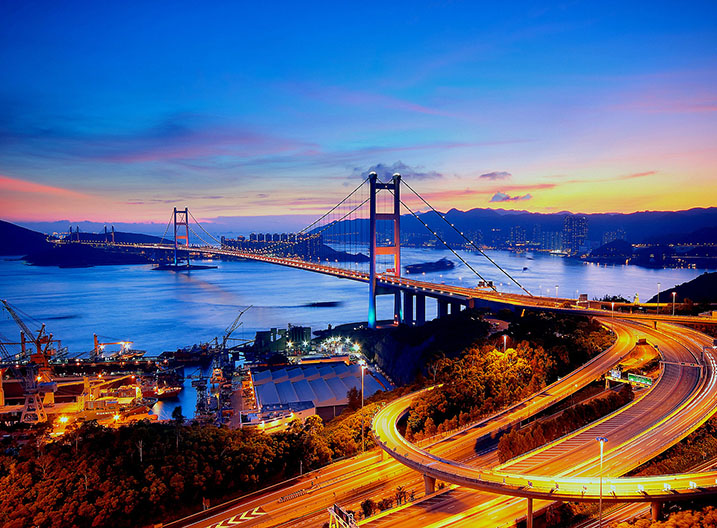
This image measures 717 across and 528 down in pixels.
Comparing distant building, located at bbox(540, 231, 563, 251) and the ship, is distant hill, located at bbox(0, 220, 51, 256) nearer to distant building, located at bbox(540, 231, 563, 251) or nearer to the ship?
the ship

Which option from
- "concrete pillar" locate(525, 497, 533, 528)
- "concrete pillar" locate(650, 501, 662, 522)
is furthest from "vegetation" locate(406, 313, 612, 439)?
"concrete pillar" locate(650, 501, 662, 522)

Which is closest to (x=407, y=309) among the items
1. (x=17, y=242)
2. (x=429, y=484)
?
(x=429, y=484)

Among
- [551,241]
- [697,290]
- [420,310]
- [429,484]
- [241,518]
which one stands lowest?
[241,518]

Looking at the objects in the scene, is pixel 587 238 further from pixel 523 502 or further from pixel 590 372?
pixel 523 502

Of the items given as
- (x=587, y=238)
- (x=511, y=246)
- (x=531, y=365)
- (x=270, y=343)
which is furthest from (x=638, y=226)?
(x=531, y=365)

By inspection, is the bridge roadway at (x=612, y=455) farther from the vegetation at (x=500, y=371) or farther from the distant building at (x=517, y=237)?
the distant building at (x=517, y=237)

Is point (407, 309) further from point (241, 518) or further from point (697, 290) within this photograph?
point (241, 518)
